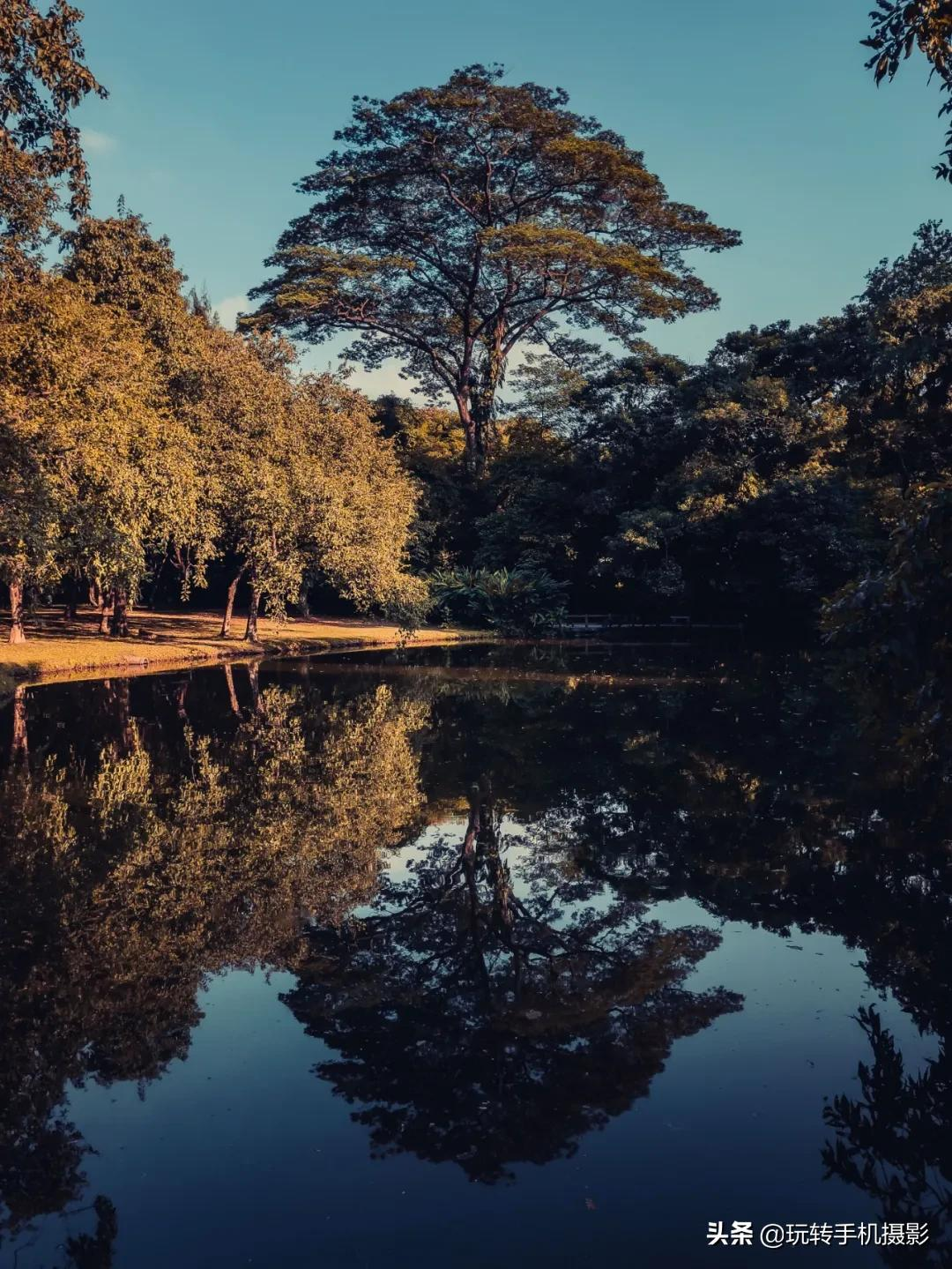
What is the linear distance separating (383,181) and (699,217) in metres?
13.4

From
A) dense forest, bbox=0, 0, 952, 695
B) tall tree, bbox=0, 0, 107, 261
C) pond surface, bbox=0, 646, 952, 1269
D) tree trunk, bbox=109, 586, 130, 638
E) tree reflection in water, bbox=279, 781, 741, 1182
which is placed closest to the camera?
pond surface, bbox=0, 646, 952, 1269

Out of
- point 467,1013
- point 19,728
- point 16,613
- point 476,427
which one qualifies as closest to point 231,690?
point 19,728

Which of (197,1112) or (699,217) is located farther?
(699,217)

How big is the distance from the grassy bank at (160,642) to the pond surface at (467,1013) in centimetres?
1195

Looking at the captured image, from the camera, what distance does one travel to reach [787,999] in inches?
238

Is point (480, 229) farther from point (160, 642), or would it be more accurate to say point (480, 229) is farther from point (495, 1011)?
point (495, 1011)

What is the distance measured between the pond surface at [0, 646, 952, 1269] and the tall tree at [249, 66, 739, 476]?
33695mm

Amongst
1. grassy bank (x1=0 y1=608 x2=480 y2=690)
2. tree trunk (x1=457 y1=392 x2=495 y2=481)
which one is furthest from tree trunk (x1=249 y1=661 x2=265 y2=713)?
tree trunk (x1=457 y1=392 x2=495 y2=481)

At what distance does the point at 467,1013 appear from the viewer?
19.1 feet

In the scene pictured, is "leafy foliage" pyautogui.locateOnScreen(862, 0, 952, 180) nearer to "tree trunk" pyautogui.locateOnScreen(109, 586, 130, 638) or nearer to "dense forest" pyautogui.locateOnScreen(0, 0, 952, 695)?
"dense forest" pyautogui.locateOnScreen(0, 0, 952, 695)

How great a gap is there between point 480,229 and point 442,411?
1723 cm

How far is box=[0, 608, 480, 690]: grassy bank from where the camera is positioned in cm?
2405

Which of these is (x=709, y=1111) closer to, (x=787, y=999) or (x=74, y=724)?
(x=787, y=999)

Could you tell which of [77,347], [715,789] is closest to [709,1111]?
[715,789]
